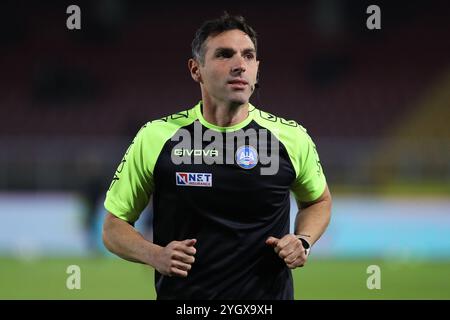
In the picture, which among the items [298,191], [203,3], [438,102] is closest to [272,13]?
[203,3]

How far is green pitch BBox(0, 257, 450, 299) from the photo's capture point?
11.2 m

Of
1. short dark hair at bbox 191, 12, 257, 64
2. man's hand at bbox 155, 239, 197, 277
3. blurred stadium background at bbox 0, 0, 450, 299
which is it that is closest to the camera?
man's hand at bbox 155, 239, 197, 277

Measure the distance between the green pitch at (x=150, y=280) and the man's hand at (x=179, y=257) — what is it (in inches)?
280

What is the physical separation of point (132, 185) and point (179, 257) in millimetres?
497

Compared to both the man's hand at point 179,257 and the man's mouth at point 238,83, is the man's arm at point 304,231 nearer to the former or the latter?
the man's hand at point 179,257

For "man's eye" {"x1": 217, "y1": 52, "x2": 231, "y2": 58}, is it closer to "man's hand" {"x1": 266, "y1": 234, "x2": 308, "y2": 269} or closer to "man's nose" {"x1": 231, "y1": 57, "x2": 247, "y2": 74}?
"man's nose" {"x1": 231, "y1": 57, "x2": 247, "y2": 74}

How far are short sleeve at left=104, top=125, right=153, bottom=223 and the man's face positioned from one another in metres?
0.42

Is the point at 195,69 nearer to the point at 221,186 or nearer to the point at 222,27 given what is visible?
the point at 222,27

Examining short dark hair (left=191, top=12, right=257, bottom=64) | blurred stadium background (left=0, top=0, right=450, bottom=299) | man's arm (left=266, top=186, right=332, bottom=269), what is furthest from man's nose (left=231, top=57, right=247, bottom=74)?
blurred stadium background (left=0, top=0, right=450, bottom=299)

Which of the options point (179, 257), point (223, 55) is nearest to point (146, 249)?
point (179, 257)

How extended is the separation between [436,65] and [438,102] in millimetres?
1767

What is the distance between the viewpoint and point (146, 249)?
13.3ft

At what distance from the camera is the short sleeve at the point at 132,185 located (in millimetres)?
4199

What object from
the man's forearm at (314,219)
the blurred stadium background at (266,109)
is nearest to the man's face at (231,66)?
the man's forearm at (314,219)
